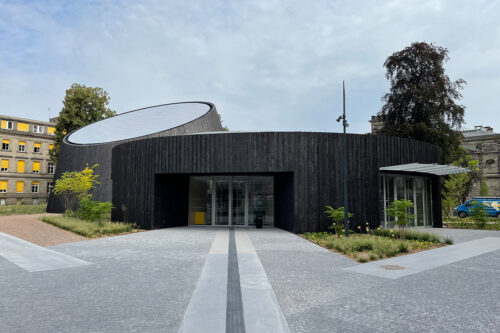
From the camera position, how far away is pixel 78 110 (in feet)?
131

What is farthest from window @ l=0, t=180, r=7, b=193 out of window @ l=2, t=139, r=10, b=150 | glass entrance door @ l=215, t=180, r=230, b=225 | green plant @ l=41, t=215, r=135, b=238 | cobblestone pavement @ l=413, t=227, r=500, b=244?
cobblestone pavement @ l=413, t=227, r=500, b=244

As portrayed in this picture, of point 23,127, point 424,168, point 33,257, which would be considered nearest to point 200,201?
point 33,257

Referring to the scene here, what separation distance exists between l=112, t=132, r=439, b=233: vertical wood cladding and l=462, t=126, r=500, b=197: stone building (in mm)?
47664

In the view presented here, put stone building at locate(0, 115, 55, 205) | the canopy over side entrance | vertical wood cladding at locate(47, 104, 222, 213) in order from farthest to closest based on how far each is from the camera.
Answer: stone building at locate(0, 115, 55, 205) → vertical wood cladding at locate(47, 104, 222, 213) → the canopy over side entrance

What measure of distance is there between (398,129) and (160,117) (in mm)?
20915

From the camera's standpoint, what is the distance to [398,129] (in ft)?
86.0

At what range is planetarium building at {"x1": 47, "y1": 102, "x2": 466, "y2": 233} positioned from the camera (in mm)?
14648

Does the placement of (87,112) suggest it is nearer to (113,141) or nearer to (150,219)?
(113,141)

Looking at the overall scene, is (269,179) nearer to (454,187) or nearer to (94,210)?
(94,210)

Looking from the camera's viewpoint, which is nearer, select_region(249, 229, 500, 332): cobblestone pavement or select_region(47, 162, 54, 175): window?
select_region(249, 229, 500, 332): cobblestone pavement

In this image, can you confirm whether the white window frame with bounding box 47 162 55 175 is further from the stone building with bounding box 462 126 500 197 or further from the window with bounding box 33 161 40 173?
the stone building with bounding box 462 126 500 197

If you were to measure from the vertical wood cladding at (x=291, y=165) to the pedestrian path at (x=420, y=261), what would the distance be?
4.69 metres

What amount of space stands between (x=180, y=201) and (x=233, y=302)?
46.3 feet

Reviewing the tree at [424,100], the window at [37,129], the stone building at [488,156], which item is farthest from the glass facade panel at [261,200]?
the window at [37,129]
